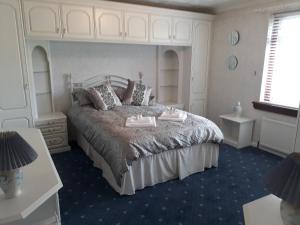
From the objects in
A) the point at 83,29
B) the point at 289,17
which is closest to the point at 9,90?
the point at 83,29

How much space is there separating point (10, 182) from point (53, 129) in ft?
8.76

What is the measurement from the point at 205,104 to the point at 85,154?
9.28 feet

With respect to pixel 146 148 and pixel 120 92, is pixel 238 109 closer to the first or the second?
pixel 120 92

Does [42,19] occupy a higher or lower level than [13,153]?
higher

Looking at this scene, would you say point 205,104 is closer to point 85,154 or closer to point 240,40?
point 240,40

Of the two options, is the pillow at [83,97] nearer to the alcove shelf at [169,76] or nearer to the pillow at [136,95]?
the pillow at [136,95]

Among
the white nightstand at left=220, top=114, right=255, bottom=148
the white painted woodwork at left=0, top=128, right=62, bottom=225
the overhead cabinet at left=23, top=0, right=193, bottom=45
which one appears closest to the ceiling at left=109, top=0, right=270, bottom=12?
A: the overhead cabinet at left=23, top=0, right=193, bottom=45

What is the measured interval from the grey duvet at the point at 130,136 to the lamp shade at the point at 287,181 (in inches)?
65.9

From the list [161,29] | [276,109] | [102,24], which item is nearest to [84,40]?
[102,24]

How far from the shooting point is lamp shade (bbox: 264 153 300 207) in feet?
3.11

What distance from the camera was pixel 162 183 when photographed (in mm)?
2955

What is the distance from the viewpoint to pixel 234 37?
4.39 m

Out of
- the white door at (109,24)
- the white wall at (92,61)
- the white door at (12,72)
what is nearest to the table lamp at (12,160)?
the white door at (12,72)

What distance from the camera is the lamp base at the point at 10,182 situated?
120 centimetres
